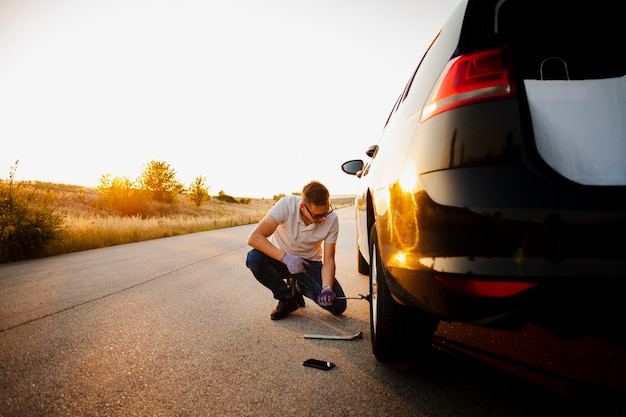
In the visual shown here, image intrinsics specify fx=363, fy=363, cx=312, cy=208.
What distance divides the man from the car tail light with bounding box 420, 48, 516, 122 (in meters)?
2.01

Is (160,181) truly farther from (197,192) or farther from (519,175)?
(519,175)

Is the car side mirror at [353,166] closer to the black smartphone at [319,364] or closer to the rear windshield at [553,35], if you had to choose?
the black smartphone at [319,364]

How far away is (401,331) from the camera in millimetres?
1901

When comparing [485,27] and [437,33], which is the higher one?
[437,33]

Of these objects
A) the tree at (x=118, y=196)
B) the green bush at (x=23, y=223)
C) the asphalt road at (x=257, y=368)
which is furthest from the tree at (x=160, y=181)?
the asphalt road at (x=257, y=368)

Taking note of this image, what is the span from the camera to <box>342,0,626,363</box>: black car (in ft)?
3.61

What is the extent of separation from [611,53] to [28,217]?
10.9 m

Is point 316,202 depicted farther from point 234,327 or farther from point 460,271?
point 460,271

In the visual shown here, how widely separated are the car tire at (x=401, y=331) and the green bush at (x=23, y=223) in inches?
363

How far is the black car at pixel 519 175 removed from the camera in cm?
110

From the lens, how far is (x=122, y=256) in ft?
26.3

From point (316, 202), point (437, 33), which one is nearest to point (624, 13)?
point (437, 33)

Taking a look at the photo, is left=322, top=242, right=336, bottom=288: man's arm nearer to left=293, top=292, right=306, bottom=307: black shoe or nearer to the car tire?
left=293, top=292, right=306, bottom=307: black shoe

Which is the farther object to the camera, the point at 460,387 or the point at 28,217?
the point at 28,217
